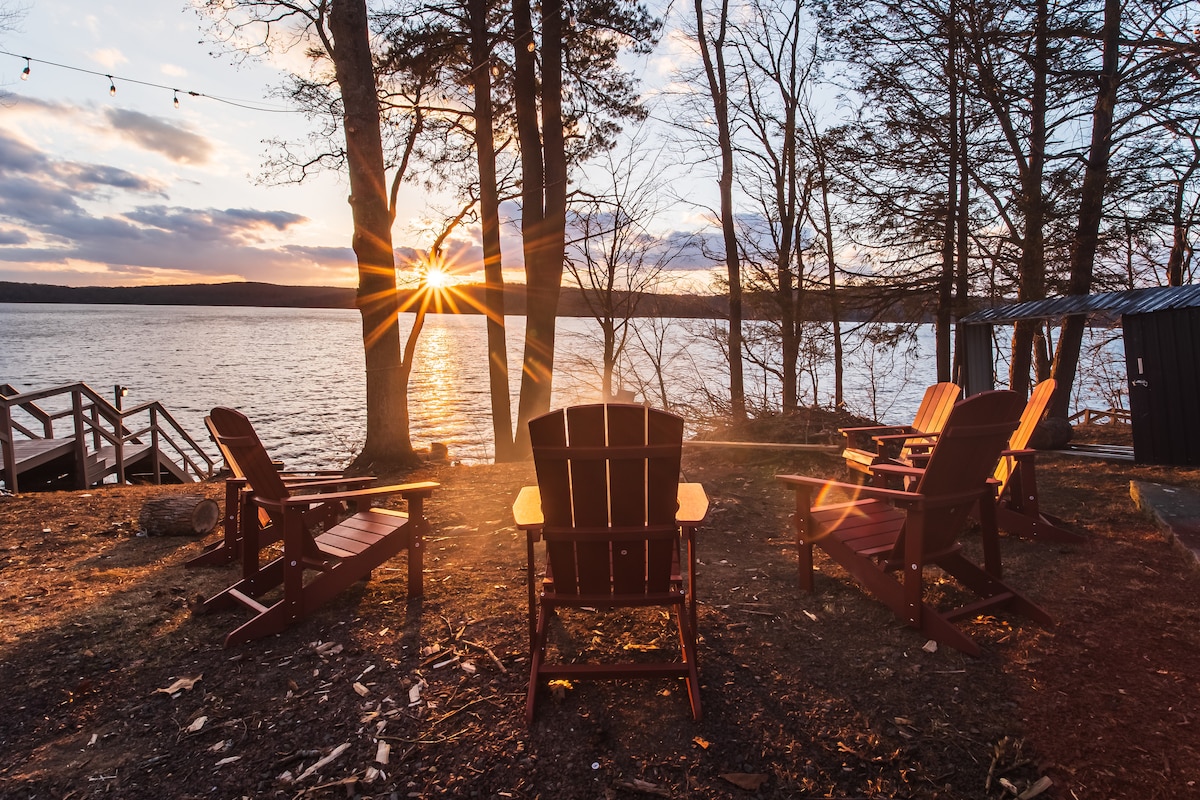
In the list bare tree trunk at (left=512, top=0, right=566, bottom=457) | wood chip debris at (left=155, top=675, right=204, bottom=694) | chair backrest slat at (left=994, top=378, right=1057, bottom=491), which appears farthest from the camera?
bare tree trunk at (left=512, top=0, right=566, bottom=457)

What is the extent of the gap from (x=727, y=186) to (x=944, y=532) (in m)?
10.7

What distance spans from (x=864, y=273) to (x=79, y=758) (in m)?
11.9

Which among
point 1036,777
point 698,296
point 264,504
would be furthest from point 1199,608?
point 698,296

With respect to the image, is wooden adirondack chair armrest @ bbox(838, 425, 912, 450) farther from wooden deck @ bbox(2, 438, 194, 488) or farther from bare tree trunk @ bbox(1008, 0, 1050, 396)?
wooden deck @ bbox(2, 438, 194, 488)

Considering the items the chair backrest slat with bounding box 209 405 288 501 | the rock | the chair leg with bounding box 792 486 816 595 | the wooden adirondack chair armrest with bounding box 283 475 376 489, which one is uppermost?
the chair backrest slat with bounding box 209 405 288 501

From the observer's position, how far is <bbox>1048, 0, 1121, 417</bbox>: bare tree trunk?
959 centimetres

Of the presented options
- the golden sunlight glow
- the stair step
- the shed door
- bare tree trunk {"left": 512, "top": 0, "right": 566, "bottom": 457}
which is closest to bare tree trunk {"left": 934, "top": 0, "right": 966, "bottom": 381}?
the shed door

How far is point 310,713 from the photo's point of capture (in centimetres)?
237

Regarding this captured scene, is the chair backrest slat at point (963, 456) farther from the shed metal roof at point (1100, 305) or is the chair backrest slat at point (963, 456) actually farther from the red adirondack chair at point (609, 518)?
the shed metal roof at point (1100, 305)

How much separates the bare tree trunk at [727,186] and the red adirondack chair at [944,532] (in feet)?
29.5

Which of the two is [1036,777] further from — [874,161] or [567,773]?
[874,161]

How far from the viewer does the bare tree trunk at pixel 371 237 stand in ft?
22.4

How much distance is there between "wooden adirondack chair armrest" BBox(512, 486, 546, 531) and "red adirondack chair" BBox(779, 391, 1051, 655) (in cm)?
136

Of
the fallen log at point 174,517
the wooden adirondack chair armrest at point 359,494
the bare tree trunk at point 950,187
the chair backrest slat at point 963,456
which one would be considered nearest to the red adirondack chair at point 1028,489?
the chair backrest slat at point 963,456
